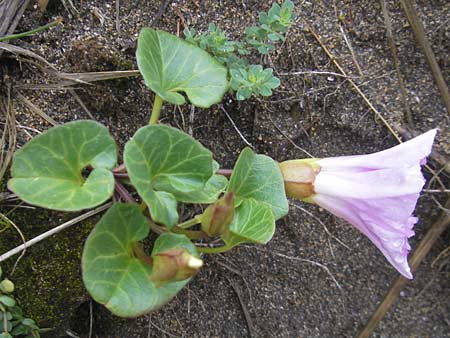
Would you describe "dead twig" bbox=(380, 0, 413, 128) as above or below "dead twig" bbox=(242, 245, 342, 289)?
above

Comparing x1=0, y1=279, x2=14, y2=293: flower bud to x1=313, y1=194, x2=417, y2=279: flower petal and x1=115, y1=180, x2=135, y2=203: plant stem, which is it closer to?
x1=115, y1=180, x2=135, y2=203: plant stem

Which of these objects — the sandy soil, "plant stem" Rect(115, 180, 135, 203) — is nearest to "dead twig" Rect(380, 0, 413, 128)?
the sandy soil

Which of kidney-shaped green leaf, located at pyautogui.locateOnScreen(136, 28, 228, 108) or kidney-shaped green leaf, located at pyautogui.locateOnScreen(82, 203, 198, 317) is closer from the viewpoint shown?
kidney-shaped green leaf, located at pyautogui.locateOnScreen(82, 203, 198, 317)

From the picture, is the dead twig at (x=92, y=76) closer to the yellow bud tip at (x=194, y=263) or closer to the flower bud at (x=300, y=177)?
the flower bud at (x=300, y=177)

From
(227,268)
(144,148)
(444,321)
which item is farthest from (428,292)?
(144,148)

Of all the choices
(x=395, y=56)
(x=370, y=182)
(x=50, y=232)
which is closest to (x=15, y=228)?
(x=50, y=232)

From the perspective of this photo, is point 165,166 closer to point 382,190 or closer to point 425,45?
point 382,190

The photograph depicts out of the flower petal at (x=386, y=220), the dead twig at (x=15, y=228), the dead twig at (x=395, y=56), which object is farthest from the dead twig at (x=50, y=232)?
the dead twig at (x=395, y=56)

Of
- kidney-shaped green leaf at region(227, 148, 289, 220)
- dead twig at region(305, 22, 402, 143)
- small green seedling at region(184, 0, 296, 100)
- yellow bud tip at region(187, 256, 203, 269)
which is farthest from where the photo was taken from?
dead twig at region(305, 22, 402, 143)
